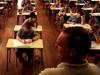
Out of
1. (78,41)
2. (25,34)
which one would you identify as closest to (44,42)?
(25,34)

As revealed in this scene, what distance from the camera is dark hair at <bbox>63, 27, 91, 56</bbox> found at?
1.30 m

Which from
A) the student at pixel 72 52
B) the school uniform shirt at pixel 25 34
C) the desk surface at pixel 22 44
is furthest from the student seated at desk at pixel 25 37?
the student at pixel 72 52

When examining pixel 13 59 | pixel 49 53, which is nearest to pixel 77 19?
pixel 49 53

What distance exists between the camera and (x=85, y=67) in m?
1.36

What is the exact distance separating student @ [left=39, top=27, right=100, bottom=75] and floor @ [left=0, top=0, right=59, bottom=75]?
4.23 m

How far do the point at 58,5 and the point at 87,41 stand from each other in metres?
9.70

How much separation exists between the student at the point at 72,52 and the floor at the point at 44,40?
13.9 ft

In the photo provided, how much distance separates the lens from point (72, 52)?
130 centimetres

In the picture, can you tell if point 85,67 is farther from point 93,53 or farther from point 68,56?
point 93,53

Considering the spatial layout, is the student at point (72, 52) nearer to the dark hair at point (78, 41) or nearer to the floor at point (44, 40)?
the dark hair at point (78, 41)

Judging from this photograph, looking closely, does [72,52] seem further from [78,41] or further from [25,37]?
[25,37]

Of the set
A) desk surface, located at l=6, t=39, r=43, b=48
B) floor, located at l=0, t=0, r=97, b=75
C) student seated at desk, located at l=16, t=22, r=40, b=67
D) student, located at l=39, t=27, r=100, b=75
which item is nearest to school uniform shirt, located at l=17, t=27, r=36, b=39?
student seated at desk, located at l=16, t=22, r=40, b=67

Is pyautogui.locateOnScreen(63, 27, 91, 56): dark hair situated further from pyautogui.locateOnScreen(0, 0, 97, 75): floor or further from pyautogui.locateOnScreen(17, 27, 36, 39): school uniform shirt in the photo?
pyautogui.locateOnScreen(17, 27, 36, 39): school uniform shirt

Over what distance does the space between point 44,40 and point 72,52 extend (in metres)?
6.84
